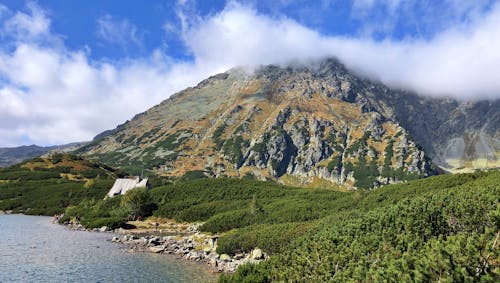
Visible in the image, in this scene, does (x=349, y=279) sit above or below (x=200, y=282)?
above

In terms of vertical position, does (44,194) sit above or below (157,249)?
above

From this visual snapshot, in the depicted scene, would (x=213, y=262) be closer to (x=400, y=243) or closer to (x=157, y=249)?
(x=157, y=249)

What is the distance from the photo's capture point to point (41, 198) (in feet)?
546

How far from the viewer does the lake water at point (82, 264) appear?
47644 mm

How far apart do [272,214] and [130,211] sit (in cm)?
5285

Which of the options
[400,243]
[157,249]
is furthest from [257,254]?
[400,243]

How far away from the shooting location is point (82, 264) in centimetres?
5453

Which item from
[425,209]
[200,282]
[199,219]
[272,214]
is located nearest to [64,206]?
[199,219]

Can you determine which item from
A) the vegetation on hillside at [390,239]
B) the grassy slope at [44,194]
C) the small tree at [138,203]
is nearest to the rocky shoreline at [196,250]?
the vegetation on hillside at [390,239]

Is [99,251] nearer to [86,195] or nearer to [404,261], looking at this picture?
[404,261]

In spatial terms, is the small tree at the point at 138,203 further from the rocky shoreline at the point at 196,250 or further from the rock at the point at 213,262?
the rock at the point at 213,262

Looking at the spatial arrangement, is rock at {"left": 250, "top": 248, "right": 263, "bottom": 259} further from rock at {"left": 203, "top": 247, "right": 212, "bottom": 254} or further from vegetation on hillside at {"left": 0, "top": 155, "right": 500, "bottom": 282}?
rock at {"left": 203, "top": 247, "right": 212, "bottom": 254}

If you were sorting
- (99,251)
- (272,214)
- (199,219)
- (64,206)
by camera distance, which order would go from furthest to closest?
1. (64,206)
2. (199,219)
3. (272,214)
4. (99,251)

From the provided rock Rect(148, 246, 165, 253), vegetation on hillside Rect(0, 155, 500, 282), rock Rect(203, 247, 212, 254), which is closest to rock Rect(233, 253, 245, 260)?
vegetation on hillside Rect(0, 155, 500, 282)
